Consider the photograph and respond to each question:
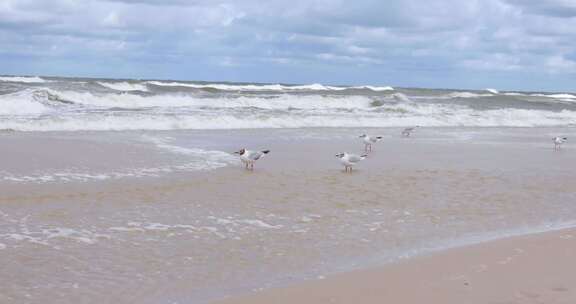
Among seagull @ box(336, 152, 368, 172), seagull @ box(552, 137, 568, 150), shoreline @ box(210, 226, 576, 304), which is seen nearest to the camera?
shoreline @ box(210, 226, 576, 304)

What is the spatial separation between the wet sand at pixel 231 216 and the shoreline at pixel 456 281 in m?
0.24

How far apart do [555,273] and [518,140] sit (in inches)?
578

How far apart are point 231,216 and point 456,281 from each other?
2.92 meters

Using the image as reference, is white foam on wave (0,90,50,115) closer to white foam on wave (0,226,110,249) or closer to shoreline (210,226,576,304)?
white foam on wave (0,226,110,249)

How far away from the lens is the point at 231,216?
24.8 ft

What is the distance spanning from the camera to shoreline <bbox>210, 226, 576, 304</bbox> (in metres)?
4.77

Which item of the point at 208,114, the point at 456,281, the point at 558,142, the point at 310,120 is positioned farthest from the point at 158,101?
the point at 456,281

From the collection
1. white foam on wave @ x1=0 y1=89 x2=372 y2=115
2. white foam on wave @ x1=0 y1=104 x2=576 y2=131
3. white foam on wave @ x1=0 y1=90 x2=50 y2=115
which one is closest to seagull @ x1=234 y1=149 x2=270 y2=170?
white foam on wave @ x1=0 y1=104 x2=576 y2=131

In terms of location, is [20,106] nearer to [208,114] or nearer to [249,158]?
[208,114]

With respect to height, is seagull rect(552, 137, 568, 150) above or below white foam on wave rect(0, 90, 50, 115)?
below

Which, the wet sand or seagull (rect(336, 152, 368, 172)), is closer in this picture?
the wet sand

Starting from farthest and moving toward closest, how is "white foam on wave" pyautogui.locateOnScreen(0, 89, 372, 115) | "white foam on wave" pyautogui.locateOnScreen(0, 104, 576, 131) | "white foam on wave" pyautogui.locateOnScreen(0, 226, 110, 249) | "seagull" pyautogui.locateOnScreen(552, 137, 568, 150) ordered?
"white foam on wave" pyautogui.locateOnScreen(0, 89, 372, 115), "white foam on wave" pyautogui.locateOnScreen(0, 104, 576, 131), "seagull" pyautogui.locateOnScreen(552, 137, 568, 150), "white foam on wave" pyautogui.locateOnScreen(0, 226, 110, 249)

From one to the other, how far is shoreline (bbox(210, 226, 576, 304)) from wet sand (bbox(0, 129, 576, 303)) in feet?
0.79

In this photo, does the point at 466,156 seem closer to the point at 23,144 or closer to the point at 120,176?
the point at 120,176
